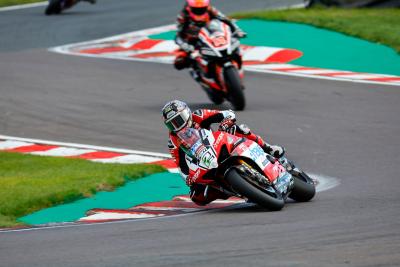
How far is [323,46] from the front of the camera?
922 inches

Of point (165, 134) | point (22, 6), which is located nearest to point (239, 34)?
point (165, 134)

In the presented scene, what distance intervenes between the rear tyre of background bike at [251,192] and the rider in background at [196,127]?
20.7 inches

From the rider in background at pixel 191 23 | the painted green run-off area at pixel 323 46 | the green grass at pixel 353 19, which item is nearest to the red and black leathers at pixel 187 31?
the rider in background at pixel 191 23

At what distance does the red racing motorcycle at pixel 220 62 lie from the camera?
18156 mm

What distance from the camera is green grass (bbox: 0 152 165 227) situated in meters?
12.1

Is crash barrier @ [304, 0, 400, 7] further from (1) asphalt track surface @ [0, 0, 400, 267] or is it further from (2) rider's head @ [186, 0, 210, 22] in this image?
(2) rider's head @ [186, 0, 210, 22]

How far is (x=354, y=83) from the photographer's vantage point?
802 inches

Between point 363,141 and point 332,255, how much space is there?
25.1ft

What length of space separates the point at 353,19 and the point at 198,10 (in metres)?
7.62

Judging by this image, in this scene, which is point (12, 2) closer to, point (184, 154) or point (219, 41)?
point (219, 41)

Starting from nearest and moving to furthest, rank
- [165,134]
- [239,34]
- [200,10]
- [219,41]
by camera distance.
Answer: [165,134]
[219,41]
[239,34]
[200,10]

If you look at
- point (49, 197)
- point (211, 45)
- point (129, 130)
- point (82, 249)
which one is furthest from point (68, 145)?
point (82, 249)

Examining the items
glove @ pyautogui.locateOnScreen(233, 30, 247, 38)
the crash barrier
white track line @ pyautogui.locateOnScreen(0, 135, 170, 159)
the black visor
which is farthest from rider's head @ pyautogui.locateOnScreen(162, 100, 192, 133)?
the crash barrier

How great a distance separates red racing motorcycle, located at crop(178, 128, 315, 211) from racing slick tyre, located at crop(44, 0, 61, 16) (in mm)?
19325
